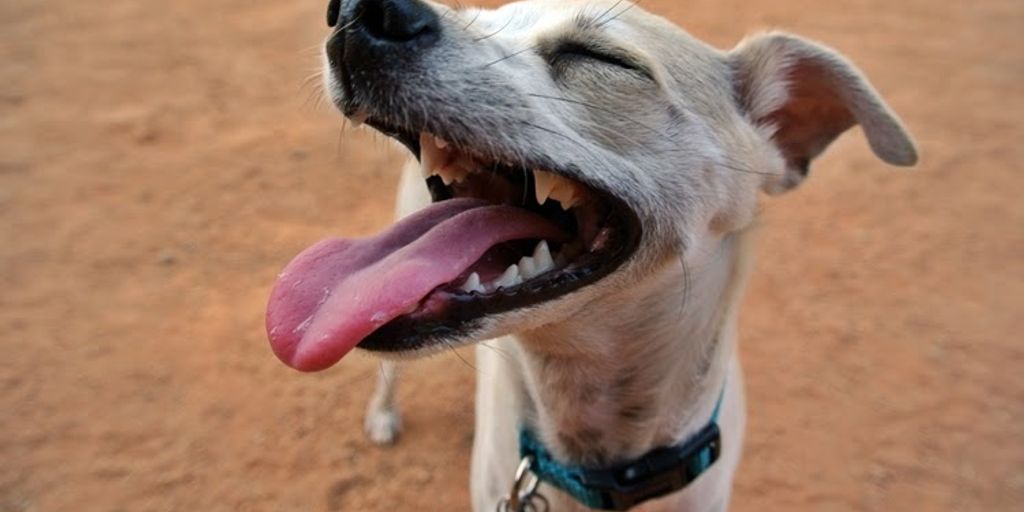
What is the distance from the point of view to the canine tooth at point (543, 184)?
1.96m

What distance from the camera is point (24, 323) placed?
4238 millimetres

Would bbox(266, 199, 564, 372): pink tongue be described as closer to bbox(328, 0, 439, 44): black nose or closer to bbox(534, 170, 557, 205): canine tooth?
bbox(534, 170, 557, 205): canine tooth

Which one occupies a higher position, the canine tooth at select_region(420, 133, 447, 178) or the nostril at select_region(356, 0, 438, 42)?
the nostril at select_region(356, 0, 438, 42)

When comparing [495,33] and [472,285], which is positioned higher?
[495,33]

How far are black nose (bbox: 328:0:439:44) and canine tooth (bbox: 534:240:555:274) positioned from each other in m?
A: 0.49

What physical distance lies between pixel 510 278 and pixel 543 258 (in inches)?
3.9

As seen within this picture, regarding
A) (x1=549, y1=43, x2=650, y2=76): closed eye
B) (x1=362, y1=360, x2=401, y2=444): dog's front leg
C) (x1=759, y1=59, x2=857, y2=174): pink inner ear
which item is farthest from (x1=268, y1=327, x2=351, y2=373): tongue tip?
(x1=362, y1=360, x2=401, y2=444): dog's front leg

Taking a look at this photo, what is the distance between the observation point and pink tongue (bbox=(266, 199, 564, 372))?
5.77ft

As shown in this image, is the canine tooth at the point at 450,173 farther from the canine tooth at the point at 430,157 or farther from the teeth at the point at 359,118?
the teeth at the point at 359,118

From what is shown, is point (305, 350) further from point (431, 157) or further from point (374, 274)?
point (431, 157)

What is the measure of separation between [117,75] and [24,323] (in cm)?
257

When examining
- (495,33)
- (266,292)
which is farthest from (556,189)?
(266,292)

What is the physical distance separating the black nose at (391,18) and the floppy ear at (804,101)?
995 mm

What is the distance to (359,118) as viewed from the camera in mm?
1952
